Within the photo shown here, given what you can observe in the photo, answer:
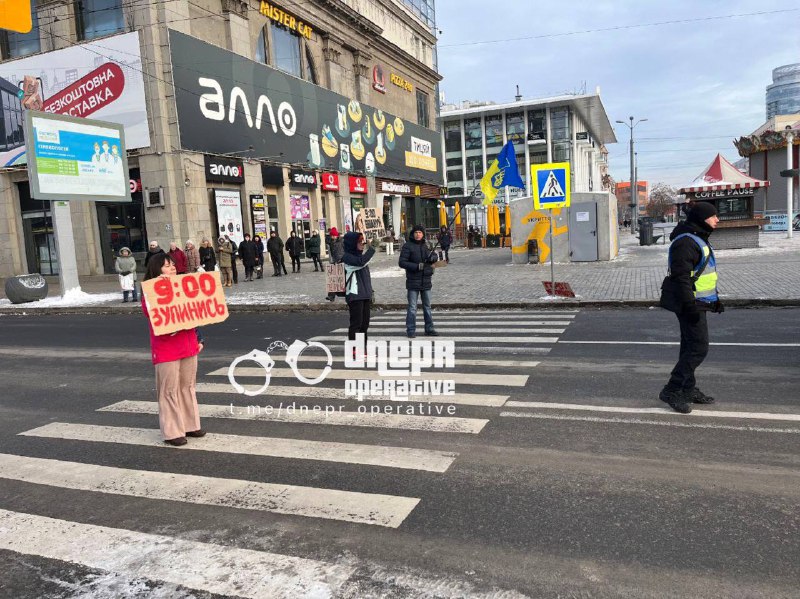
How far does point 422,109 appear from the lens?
50188 millimetres

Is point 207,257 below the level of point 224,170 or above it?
below

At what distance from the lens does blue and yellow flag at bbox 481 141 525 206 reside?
24.7m

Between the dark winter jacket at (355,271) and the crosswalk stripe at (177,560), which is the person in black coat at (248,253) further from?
the crosswalk stripe at (177,560)

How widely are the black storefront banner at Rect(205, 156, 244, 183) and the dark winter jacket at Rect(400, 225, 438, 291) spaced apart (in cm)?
1786

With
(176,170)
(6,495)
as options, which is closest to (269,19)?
(176,170)

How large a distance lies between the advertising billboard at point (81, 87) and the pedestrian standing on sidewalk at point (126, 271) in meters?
7.98

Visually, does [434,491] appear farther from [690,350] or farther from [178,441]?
[690,350]

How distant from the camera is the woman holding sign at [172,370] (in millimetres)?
5195

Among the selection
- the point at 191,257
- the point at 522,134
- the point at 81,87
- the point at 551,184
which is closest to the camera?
the point at 551,184

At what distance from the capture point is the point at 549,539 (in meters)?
3.38

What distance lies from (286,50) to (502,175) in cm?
1410

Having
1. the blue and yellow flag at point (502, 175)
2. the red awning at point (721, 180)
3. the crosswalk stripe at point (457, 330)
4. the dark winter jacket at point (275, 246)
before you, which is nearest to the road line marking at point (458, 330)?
the crosswalk stripe at point (457, 330)

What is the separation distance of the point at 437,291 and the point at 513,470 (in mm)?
11846

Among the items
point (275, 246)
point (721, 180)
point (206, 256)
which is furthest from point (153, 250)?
point (721, 180)
